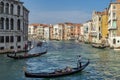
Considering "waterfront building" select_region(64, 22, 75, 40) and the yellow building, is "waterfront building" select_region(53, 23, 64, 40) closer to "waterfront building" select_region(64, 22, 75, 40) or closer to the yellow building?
"waterfront building" select_region(64, 22, 75, 40)

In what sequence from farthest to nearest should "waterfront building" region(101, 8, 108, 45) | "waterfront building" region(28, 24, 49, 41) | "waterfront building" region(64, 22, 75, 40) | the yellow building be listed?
"waterfront building" region(28, 24, 49, 41)
"waterfront building" region(64, 22, 75, 40)
the yellow building
"waterfront building" region(101, 8, 108, 45)

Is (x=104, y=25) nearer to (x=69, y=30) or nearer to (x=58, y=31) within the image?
(x=69, y=30)

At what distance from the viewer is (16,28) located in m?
34.6

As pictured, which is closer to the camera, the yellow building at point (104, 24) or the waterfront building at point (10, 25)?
the waterfront building at point (10, 25)

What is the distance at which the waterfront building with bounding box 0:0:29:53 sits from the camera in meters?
32.4

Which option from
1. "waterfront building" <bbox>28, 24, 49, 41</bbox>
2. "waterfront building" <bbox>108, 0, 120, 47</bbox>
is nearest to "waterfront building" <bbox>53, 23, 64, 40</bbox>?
"waterfront building" <bbox>28, 24, 49, 41</bbox>

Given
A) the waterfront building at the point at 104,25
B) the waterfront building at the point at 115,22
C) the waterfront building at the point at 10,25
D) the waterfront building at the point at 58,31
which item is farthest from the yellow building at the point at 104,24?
the waterfront building at the point at 58,31

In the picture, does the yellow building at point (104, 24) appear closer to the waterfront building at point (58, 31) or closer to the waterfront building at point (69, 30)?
the waterfront building at point (69, 30)

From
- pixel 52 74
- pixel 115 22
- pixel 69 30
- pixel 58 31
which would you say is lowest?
pixel 52 74

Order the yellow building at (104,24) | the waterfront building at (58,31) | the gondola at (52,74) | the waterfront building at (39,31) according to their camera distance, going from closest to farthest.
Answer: the gondola at (52,74) < the yellow building at (104,24) < the waterfront building at (58,31) < the waterfront building at (39,31)

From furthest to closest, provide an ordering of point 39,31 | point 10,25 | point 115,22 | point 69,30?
1. point 39,31
2. point 69,30
3. point 115,22
4. point 10,25

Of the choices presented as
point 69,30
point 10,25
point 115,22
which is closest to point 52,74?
point 10,25

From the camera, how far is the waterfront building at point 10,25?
3238 centimetres

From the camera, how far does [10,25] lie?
33.6 meters
